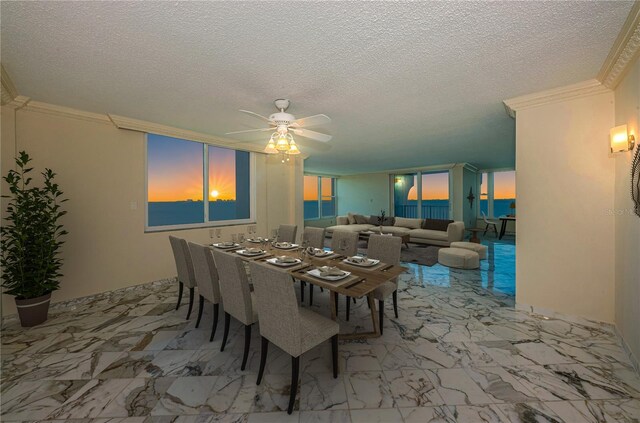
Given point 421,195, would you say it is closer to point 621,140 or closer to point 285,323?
point 621,140

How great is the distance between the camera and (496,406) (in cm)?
157

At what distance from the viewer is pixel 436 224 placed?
7180 mm

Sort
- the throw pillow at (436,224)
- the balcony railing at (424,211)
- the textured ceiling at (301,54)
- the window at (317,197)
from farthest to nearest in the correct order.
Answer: the window at (317,197) < the balcony railing at (424,211) < the throw pillow at (436,224) < the textured ceiling at (301,54)

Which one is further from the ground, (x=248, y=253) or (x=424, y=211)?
(x=424, y=211)

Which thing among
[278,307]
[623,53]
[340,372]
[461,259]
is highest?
[623,53]

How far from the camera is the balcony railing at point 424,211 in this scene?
928cm

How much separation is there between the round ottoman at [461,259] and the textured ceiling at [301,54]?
2636mm

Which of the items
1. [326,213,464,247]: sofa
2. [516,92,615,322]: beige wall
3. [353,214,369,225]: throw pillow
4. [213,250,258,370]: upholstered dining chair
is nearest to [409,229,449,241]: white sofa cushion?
[326,213,464,247]: sofa

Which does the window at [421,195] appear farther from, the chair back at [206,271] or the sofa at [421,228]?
the chair back at [206,271]

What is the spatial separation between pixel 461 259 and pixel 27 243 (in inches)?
247

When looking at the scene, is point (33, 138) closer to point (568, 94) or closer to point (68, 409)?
point (68, 409)

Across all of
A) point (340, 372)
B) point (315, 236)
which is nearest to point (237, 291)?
point (340, 372)

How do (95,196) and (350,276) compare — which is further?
(95,196)

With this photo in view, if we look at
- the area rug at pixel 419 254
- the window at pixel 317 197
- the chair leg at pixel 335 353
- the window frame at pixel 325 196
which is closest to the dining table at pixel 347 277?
the chair leg at pixel 335 353
